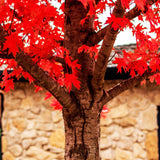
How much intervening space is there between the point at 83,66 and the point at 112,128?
2414 mm

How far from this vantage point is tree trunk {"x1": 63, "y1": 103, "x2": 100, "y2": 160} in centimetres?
235

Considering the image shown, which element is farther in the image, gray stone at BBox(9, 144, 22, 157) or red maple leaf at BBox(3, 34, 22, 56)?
gray stone at BBox(9, 144, 22, 157)

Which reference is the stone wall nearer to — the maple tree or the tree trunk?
the maple tree

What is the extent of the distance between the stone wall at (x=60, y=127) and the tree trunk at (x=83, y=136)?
2.22m

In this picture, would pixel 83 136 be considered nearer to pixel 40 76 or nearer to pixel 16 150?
pixel 40 76

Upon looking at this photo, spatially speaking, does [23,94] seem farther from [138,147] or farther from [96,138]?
[96,138]

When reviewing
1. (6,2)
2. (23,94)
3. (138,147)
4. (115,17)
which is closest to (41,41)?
(6,2)

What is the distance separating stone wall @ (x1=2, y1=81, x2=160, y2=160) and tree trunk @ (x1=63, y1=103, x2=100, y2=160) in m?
2.22

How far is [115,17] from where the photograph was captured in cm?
186

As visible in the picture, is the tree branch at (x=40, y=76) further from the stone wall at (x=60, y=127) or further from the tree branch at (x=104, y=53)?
the stone wall at (x=60, y=127)

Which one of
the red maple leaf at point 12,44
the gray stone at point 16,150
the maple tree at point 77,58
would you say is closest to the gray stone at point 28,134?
the gray stone at point 16,150

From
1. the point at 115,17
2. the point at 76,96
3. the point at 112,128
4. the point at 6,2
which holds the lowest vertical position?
the point at 112,128

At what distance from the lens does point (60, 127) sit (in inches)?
186

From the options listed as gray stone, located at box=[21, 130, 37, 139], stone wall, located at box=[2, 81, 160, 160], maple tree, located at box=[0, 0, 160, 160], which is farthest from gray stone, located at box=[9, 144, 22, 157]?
maple tree, located at box=[0, 0, 160, 160]
